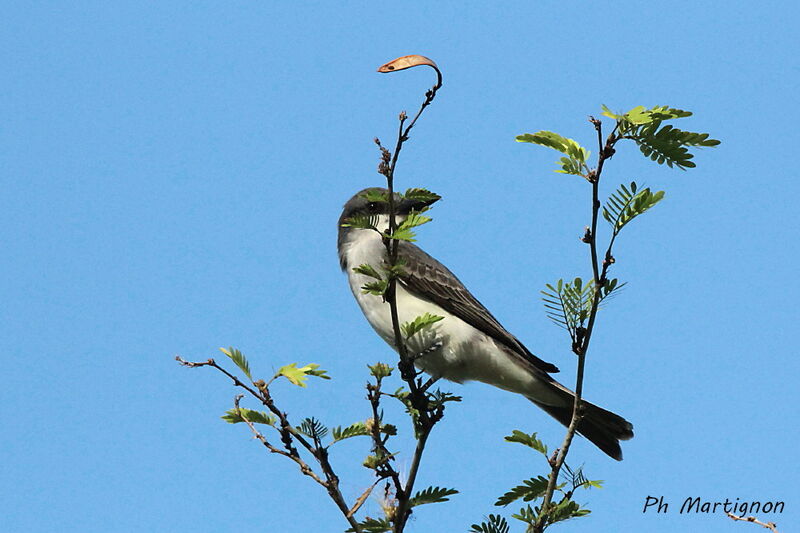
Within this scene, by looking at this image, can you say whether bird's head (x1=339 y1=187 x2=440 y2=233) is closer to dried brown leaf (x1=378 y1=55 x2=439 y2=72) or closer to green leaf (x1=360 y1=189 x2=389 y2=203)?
green leaf (x1=360 y1=189 x2=389 y2=203)

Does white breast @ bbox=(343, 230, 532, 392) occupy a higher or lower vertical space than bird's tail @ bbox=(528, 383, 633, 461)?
higher

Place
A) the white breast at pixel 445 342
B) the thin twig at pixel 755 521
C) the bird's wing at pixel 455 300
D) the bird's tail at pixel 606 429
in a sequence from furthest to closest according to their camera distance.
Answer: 1. the bird's wing at pixel 455 300
2. the white breast at pixel 445 342
3. the bird's tail at pixel 606 429
4. the thin twig at pixel 755 521

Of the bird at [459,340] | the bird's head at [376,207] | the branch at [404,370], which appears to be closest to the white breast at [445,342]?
the bird at [459,340]

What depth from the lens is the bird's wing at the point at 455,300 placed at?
271 inches

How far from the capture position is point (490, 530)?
388 cm

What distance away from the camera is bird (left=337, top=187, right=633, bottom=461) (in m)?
6.51

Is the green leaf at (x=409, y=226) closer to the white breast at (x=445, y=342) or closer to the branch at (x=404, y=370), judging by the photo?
the branch at (x=404, y=370)

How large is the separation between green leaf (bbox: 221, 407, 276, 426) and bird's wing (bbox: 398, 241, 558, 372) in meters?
3.04

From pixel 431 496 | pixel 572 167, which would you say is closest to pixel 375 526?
pixel 431 496

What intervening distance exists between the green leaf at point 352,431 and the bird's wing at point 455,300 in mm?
2942

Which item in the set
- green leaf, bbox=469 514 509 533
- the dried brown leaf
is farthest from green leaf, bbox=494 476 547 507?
the dried brown leaf

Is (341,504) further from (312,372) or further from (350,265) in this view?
(350,265)

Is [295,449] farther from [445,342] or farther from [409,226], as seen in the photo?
[445,342]

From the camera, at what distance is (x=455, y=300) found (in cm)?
695
